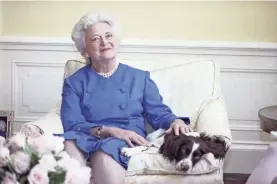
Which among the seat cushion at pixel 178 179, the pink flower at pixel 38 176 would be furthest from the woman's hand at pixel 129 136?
the pink flower at pixel 38 176

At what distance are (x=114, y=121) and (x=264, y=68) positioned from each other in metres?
1.24

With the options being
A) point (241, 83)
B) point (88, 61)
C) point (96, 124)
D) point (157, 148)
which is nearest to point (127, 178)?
point (157, 148)

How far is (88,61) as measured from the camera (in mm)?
2719

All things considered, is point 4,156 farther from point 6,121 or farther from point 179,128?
point 6,121

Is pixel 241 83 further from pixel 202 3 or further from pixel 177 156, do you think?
pixel 177 156

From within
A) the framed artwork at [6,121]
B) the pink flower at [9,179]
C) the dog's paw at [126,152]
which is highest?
the pink flower at [9,179]

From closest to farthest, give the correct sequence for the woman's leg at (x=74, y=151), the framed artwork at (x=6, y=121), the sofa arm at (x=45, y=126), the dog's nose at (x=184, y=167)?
the dog's nose at (x=184, y=167) → the woman's leg at (x=74, y=151) → the sofa arm at (x=45, y=126) → the framed artwork at (x=6, y=121)

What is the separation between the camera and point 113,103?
2.57 m

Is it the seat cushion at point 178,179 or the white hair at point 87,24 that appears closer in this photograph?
the seat cushion at point 178,179

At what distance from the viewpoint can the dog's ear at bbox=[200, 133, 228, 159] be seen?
215cm

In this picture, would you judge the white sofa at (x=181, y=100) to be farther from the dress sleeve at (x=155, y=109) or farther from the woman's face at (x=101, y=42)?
the woman's face at (x=101, y=42)

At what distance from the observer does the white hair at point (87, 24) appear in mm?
2607

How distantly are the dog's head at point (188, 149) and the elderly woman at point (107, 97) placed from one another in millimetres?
206

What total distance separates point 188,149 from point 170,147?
0.08 meters
